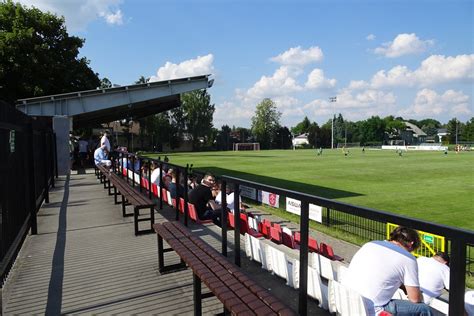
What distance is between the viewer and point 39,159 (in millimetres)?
10086

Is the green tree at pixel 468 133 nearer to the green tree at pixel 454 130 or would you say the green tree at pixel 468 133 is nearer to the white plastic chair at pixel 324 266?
the green tree at pixel 454 130

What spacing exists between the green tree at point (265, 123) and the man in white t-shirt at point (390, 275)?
96471 mm

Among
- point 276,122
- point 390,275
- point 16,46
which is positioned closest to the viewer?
point 390,275

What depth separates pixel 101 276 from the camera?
4.93 m

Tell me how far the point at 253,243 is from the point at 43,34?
31909mm

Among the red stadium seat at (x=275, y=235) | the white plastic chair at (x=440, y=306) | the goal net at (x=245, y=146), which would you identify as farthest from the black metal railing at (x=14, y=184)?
the goal net at (x=245, y=146)

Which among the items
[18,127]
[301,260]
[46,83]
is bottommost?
[301,260]

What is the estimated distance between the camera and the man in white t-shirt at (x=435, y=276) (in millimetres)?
3682

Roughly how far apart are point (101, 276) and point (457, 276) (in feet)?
13.7

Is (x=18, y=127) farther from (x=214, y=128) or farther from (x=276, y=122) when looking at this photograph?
(x=276, y=122)

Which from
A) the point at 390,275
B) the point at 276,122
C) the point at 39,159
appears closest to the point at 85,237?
the point at 39,159

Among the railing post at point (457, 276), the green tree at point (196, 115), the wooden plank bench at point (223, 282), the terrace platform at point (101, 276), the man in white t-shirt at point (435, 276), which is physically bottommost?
the terrace platform at point (101, 276)

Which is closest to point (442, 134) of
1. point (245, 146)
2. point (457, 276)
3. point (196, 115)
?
point (245, 146)

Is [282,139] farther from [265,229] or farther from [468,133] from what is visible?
[265,229]
